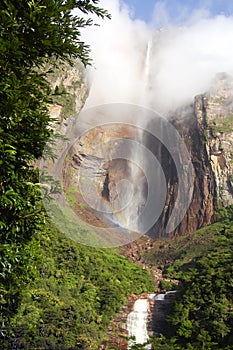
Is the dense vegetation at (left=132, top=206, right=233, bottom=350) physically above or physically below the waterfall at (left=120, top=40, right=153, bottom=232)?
below

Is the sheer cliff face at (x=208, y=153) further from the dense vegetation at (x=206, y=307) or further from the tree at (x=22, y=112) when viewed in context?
the tree at (x=22, y=112)

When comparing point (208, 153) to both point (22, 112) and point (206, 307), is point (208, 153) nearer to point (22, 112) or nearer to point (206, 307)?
point (206, 307)

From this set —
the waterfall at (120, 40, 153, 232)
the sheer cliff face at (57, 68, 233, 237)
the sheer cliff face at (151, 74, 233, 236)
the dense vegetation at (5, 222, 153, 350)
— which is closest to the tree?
the dense vegetation at (5, 222, 153, 350)

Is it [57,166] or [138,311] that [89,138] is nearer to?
[57,166]

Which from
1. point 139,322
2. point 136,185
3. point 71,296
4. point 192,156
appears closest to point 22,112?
point 71,296

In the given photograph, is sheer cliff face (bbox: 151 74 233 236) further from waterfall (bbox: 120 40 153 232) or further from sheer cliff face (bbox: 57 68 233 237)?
waterfall (bbox: 120 40 153 232)
